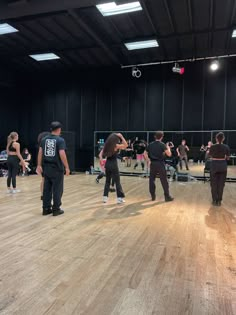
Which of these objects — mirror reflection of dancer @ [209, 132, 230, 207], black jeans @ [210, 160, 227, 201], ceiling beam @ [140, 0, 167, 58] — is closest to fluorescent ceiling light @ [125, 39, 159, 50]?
ceiling beam @ [140, 0, 167, 58]

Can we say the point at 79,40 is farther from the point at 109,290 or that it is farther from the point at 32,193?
the point at 109,290

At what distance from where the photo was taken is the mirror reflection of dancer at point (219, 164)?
5.21m

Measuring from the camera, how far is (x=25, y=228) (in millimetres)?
3645

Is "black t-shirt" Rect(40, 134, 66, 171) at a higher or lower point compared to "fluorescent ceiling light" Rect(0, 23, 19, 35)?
lower

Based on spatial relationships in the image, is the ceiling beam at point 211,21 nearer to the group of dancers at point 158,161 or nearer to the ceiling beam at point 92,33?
the ceiling beam at point 92,33

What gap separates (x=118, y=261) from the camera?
2.67m

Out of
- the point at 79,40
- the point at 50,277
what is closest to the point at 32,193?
the point at 50,277

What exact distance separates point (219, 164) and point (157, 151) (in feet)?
4.06

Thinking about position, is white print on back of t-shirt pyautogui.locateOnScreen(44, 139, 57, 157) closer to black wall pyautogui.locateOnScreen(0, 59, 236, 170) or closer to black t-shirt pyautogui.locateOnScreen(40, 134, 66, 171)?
black t-shirt pyautogui.locateOnScreen(40, 134, 66, 171)

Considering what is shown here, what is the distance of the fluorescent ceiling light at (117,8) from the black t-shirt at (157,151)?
11.7ft

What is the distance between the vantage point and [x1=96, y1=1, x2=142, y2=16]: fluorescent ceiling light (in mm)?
6422

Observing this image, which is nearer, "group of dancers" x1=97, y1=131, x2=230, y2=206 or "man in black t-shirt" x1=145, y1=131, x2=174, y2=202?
"group of dancers" x1=97, y1=131, x2=230, y2=206

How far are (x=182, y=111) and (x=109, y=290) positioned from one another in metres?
9.47

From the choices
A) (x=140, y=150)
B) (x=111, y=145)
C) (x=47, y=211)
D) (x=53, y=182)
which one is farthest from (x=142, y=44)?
(x=47, y=211)
